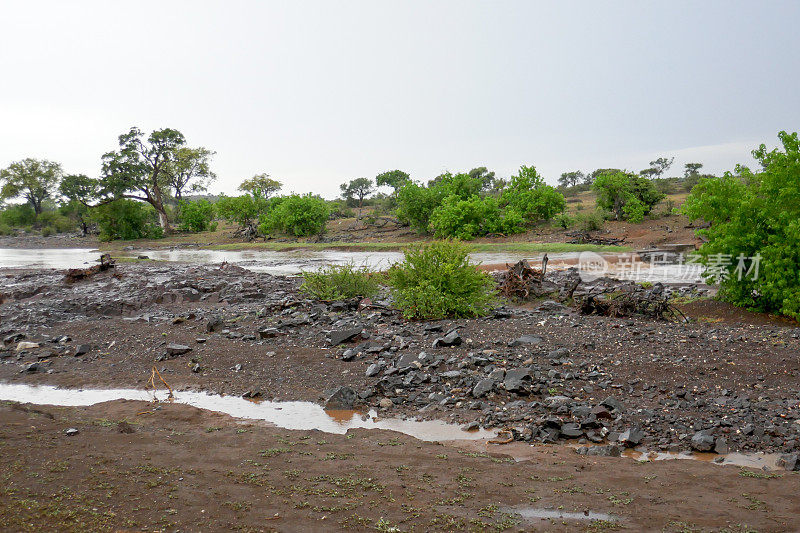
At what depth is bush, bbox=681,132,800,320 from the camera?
9.76 meters

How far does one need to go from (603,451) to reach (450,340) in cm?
335

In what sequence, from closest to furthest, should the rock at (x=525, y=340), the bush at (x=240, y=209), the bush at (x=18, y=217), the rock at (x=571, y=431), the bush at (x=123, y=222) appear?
1. the rock at (x=571, y=431)
2. the rock at (x=525, y=340)
3. the bush at (x=123, y=222)
4. the bush at (x=240, y=209)
5. the bush at (x=18, y=217)

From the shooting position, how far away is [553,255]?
2714cm

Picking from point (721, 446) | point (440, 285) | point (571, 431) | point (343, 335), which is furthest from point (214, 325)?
point (721, 446)

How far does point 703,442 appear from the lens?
498 centimetres

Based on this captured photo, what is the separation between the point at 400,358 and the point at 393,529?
4.37 m

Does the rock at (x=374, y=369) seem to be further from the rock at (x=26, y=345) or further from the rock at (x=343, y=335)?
the rock at (x=26, y=345)

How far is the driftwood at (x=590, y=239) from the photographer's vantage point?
3058 cm

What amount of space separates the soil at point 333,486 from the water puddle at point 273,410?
0.55 m

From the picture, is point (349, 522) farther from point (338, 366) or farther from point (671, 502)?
point (338, 366)

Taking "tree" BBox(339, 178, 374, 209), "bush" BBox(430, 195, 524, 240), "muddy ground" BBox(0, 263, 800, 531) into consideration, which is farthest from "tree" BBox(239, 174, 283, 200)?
"muddy ground" BBox(0, 263, 800, 531)

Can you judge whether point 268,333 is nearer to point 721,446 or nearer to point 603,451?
point 603,451

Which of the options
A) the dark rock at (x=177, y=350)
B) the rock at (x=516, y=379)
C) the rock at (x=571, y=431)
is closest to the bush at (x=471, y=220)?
the dark rock at (x=177, y=350)

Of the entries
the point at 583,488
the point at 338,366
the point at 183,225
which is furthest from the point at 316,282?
the point at 183,225
